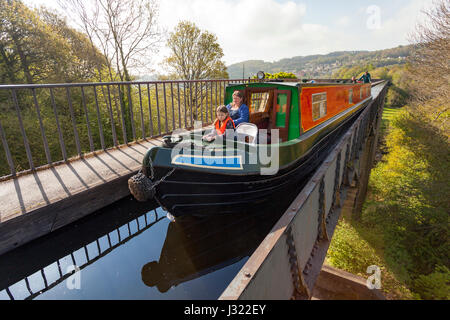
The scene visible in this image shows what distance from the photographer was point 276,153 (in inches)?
153

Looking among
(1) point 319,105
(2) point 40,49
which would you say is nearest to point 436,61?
(1) point 319,105

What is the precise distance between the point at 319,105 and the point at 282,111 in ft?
4.97

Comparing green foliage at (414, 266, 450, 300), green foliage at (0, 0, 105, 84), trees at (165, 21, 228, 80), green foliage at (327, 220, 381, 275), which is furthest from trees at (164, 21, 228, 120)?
green foliage at (414, 266, 450, 300)

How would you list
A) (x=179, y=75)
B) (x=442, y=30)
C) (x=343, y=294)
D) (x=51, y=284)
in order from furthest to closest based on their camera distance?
1. (x=179, y=75)
2. (x=442, y=30)
3. (x=343, y=294)
4. (x=51, y=284)

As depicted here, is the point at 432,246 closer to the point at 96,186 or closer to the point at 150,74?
the point at 96,186

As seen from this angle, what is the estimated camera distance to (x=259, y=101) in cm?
554

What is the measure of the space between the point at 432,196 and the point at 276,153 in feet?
52.6

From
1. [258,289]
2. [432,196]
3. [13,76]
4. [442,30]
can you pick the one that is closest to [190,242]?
[258,289]

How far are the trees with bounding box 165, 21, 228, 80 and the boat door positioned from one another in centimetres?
1772

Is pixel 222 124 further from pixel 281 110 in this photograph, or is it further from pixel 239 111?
pixel 281 110

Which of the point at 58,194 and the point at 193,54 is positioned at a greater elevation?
the point at 193,54

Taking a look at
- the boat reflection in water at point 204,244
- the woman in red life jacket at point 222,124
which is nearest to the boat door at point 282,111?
the woman in red life jacket at point 222,124

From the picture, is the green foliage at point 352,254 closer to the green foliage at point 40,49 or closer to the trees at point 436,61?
the trees at point 436,61

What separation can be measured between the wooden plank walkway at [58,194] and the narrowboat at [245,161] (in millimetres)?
929
